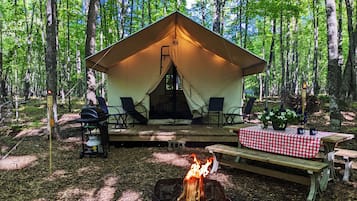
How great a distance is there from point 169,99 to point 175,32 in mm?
1667

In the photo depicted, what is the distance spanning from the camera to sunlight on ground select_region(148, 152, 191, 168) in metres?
4.08

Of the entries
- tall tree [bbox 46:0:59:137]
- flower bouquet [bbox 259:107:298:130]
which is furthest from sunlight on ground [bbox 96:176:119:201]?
tall tree [bbox 46:0:59:137]

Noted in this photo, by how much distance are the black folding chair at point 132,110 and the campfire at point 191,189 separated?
3849mm

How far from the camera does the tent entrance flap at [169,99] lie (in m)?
6.59

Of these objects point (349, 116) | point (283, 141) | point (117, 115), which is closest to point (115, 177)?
point (283, 141)

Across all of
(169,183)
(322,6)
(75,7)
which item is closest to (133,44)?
(169,183)

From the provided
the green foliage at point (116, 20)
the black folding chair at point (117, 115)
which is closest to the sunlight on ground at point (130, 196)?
the black folding chair at point (117, 115)

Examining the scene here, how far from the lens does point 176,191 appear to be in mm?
2398

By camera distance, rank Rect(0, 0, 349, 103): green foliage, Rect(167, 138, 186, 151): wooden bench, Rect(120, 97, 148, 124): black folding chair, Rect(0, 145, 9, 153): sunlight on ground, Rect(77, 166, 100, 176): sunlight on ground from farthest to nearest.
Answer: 1. Rect(0, 0, 349, 103): green foliage
2. Rect(120, 97, 148, 124): black folding chair
3. Rect(167, 138, 186, 151): wooden bench
4. Rect(0, 145, 9, 153): sunlight on ground
5. Rect(77, 166, 100, 176): sunlight on ground

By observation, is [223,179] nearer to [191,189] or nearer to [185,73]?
[191,189]

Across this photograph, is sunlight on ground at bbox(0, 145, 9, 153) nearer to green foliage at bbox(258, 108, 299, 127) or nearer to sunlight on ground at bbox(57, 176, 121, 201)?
sunlight on ground at bbox(57, 176, 121, 201)

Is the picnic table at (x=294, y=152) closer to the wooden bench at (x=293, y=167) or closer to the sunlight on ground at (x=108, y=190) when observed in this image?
the wooden bench at (x=293, y=167)

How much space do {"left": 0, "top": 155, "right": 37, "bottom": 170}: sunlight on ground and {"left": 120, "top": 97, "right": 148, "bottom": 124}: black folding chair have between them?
231cm

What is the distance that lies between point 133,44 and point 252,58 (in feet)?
8.05
